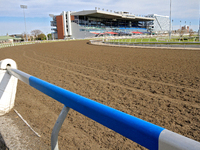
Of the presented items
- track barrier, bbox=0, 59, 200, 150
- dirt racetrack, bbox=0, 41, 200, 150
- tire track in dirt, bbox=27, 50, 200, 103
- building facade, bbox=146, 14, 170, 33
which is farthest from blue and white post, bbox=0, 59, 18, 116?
building facade, bbox=146, 14, 170, 33

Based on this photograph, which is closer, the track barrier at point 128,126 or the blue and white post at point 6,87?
the track barrier at point 128,126

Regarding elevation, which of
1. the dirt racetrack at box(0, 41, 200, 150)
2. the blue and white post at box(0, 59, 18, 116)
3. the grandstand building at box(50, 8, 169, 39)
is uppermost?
the grandstand building at box(50, 8, 169, 39)

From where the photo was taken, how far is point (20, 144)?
2475mm

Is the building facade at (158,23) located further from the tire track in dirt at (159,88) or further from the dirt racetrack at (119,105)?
the dirt racetrack at (119,105)

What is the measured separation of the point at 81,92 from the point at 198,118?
3408 mm

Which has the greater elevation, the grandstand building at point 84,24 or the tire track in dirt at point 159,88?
the grandstand building at point 84,24

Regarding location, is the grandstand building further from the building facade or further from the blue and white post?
the blue and white post

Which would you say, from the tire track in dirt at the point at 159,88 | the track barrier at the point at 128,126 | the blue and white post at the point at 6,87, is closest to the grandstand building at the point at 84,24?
the tire track in dirt at the point at 159,88

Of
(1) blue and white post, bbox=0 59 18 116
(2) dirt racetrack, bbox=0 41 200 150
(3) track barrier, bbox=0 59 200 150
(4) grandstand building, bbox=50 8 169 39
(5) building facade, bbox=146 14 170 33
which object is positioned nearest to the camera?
(3) track barrier, bbox=0 59 200 150

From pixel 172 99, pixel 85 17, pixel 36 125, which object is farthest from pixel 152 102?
pixel 85 17

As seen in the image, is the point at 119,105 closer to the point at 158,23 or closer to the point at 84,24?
the point at 84,24

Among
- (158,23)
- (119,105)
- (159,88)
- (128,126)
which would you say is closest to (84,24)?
(158,23)

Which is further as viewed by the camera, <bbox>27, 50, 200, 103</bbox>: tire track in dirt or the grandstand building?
the grandstand building

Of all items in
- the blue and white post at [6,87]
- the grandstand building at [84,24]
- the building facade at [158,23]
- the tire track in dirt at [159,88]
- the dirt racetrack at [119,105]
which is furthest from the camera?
the building facade at [158,23]
